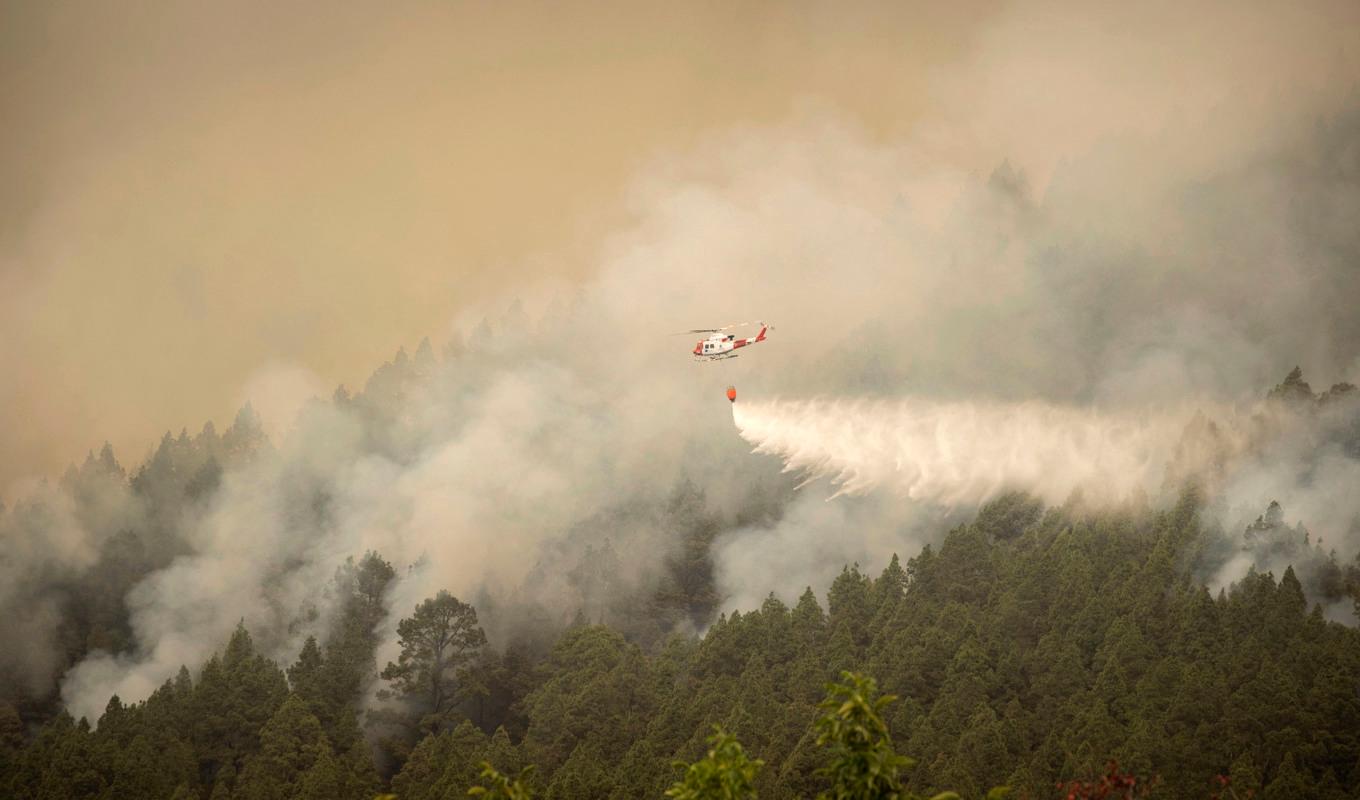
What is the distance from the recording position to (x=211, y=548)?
648 feet

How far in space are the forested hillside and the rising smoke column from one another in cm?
542

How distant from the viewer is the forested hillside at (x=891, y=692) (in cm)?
9425

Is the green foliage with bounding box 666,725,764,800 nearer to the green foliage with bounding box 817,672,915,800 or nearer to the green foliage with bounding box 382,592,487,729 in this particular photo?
the green foliage with bounding box 817,672,915,800

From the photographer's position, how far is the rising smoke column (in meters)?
144

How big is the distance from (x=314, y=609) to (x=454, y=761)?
212ft

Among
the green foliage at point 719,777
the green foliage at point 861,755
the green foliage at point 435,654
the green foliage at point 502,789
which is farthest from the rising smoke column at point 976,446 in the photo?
the green foliage at point 502,789

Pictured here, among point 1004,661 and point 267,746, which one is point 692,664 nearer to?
point 1004,661

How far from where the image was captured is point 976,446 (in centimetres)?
15125

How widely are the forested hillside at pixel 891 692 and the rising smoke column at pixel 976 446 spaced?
17.8ft

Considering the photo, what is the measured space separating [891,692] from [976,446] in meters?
48.7

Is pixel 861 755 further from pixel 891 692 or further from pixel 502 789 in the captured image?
pixel 891 692

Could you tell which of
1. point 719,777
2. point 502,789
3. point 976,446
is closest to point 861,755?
point 719,777

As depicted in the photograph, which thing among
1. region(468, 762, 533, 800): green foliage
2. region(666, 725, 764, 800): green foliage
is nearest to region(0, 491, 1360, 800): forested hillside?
region(666, 725, 764, 800): green foliage

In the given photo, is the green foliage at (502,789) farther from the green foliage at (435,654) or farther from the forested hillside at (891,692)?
the green foliage at (435,654)
